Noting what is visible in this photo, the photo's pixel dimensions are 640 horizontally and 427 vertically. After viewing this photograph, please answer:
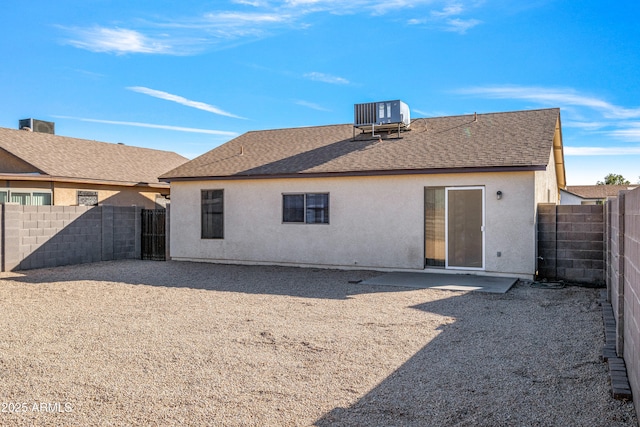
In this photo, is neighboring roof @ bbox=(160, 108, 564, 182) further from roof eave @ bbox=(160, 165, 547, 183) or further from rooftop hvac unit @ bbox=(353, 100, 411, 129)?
rooftop hvac unit @ bbox=(353, 100, 411, 129)

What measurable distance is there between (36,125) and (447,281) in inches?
846

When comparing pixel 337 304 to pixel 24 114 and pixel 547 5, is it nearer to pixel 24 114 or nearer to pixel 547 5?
pixel 547 5

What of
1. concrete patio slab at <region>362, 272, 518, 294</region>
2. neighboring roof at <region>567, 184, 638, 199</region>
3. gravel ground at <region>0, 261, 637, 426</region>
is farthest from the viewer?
neighboring roof at <region>567, 184, 638, 199</region>

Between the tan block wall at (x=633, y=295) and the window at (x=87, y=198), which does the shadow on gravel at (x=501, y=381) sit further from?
the window at (x=87, y=198)

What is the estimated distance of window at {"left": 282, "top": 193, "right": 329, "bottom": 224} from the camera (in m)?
13.5

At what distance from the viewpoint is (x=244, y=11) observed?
12102mm

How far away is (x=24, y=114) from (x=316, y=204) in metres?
Result: 18.4

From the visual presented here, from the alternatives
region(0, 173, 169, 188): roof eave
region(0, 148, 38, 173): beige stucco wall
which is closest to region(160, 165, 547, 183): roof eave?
region(0, 173, 169, 188): roof eave

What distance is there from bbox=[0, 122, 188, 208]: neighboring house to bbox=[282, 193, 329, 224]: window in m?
9.08

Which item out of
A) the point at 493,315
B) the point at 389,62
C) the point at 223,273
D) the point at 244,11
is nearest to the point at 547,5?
the point at 389,62

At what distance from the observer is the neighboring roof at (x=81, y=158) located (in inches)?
739

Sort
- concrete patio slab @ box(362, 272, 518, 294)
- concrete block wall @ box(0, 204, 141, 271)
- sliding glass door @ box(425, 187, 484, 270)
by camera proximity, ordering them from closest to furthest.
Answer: concrete patio slab @ box(362, 272, 518, 294)
sliding glass door @ box(425, 187, 484, 270)
concrete block wall @ box(0, 204, 141, 271)

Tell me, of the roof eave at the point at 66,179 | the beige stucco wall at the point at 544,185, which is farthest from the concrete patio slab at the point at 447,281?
the roof eave at the point at 66,179

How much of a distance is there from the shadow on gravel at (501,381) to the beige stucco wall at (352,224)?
3.90 m
